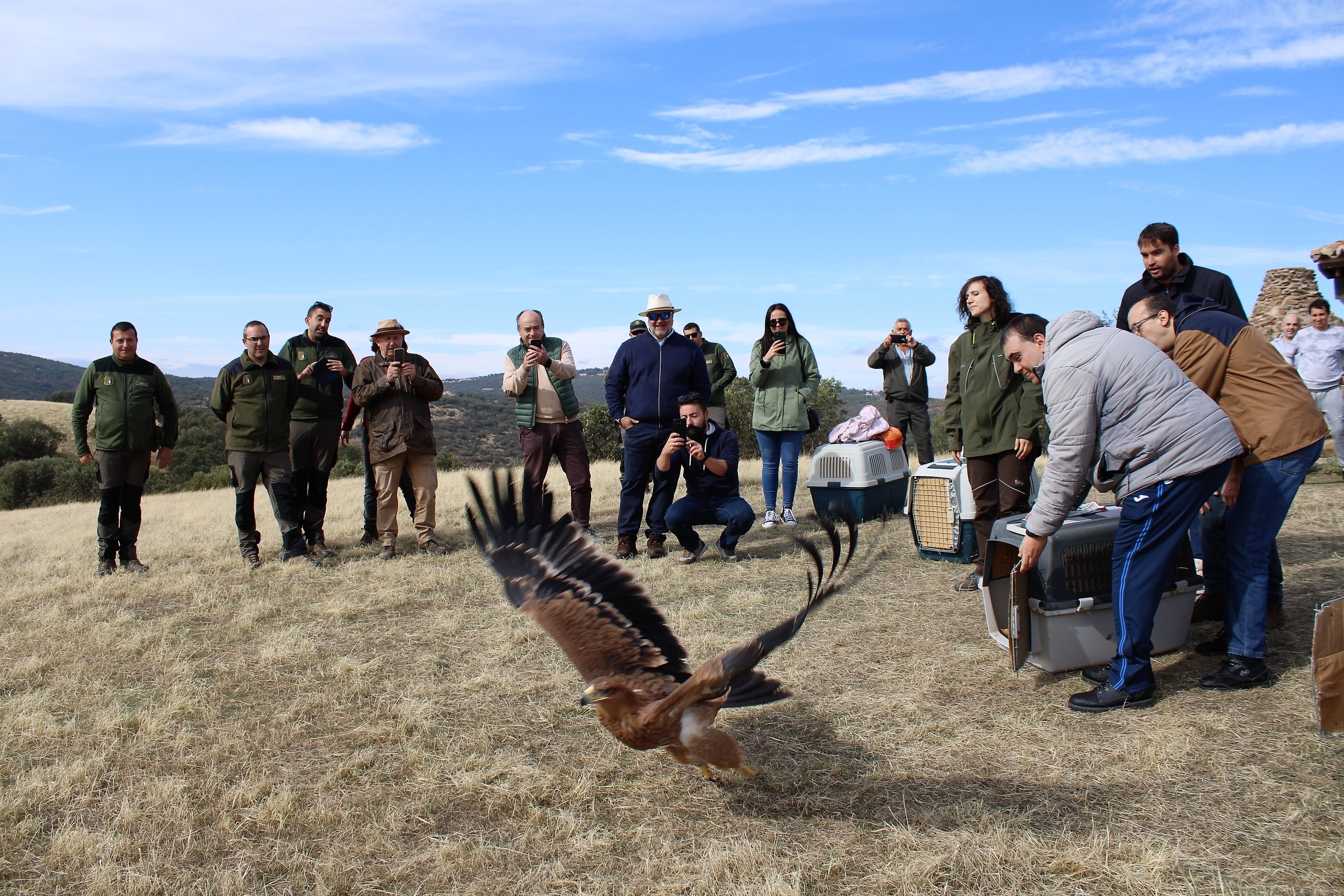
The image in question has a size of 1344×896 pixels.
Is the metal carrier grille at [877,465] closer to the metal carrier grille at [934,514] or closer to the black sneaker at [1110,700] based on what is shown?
the metal carrier grille at [934,514]

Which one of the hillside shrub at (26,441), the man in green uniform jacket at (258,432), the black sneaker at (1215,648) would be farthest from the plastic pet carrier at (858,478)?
the hillside shrub at (26,441)

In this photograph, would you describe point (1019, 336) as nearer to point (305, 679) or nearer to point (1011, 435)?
point (1011, 435)

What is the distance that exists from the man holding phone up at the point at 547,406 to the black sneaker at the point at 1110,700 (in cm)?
434

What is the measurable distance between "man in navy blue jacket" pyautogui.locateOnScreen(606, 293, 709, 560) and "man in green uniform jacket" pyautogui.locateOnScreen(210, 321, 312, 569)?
2846 millimetres

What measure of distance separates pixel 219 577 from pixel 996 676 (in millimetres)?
6124

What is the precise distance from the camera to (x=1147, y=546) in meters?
3.48

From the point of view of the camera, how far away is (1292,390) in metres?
3.72

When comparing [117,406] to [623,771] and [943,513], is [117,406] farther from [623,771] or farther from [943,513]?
[943,513]

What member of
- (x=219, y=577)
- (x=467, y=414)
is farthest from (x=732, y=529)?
(x=467, y=414)

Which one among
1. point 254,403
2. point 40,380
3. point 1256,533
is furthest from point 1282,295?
point 40,380

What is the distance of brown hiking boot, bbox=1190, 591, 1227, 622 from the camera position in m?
Answer: 4.59

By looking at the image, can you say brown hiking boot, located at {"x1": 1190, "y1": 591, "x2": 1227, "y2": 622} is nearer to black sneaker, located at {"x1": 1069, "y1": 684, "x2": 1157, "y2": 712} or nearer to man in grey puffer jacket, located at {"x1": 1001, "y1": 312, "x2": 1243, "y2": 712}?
black sneaker, located at {"x1": 1069, "y1": 684, "x2": 1157, "y2": 712}

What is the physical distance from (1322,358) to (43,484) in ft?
109

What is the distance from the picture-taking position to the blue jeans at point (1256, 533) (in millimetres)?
3668
